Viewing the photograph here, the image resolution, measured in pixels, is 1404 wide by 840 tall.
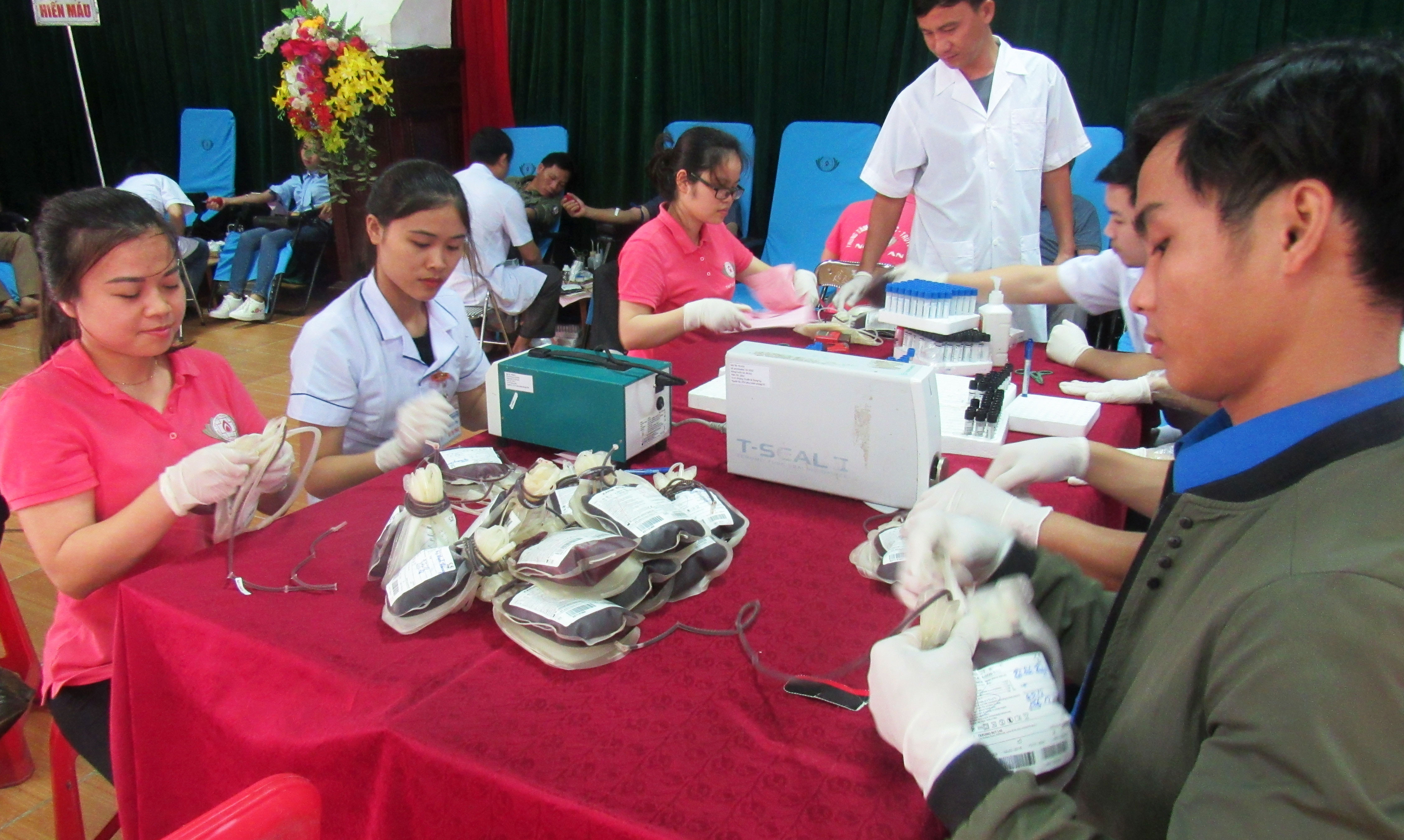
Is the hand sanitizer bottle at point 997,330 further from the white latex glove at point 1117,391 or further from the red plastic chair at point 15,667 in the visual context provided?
the red plastic chair at point 15,667

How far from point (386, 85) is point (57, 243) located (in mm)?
3829

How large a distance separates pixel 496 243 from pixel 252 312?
205 cm

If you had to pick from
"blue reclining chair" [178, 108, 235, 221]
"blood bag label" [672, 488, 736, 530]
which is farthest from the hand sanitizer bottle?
"blue reclining chair" [178, 108, 235, 221]

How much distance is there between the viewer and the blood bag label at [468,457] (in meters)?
1.29

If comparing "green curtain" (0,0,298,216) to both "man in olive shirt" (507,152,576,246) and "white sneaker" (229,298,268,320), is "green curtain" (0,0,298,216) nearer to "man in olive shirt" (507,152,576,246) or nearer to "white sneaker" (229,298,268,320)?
"white sneaker" (229,298,268,320)

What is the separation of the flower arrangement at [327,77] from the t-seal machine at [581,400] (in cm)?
366

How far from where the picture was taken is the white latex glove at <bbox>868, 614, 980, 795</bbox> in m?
0.68

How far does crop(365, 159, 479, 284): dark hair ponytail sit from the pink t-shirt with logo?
5.97 ft

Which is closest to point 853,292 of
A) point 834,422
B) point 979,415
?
point 979,415

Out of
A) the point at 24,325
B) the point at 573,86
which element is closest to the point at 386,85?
the point at 573,86

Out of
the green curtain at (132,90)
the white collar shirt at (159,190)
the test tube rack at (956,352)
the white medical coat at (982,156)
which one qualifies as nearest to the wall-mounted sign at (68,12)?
the white collar shirt at (159,190)

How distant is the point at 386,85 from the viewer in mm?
4637

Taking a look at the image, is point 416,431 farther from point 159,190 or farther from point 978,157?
point 159,190

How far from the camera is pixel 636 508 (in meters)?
1.04
